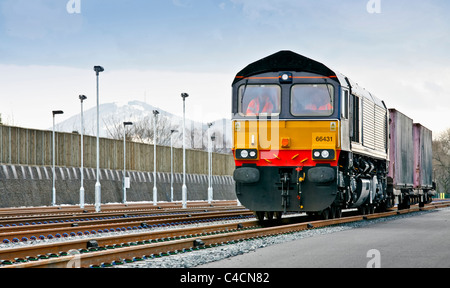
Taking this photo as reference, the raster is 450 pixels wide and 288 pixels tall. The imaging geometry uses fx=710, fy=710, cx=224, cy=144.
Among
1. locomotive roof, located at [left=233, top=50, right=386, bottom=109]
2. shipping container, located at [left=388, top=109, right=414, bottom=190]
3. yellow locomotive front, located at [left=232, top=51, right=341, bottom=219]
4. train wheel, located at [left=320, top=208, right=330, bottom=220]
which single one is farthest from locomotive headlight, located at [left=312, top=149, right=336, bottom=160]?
shipping container, located at [left=388, top=109, right=414, bottom=190]

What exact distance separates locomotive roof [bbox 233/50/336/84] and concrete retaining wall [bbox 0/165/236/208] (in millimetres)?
25332

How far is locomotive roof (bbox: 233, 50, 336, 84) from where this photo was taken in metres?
19.1

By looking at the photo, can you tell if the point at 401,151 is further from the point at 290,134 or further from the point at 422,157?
the point at 290,134

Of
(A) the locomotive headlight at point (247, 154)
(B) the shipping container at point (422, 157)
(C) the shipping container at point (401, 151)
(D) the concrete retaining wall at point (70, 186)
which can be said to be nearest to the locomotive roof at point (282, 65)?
(A) the locomotive headlight at point (247, 154)

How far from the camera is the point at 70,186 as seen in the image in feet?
155

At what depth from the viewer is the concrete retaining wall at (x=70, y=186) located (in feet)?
136

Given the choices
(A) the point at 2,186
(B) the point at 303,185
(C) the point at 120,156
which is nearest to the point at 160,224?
(B) the point at 303,185

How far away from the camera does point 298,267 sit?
1010 centimetres

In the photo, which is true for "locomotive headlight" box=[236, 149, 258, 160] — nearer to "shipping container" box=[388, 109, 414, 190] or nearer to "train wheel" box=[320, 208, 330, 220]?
"train wheel" box=[320, 208, 330, 220]

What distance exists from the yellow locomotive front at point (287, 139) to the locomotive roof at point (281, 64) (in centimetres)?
6

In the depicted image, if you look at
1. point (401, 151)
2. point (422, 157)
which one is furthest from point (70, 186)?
point (401, 151)
